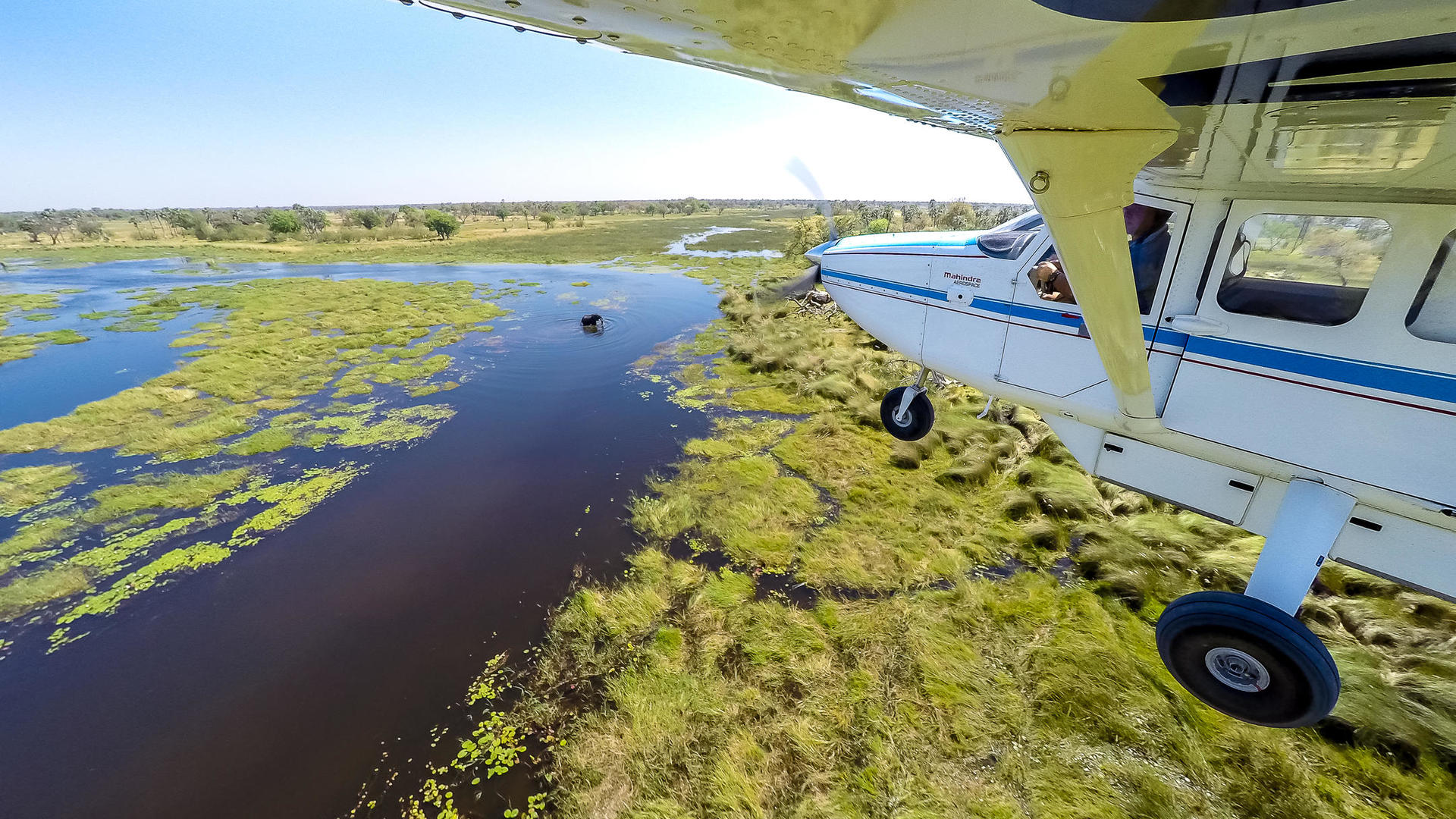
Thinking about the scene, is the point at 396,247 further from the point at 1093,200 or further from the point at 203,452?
the point at 1093,200

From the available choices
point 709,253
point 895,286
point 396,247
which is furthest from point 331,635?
point 396,247

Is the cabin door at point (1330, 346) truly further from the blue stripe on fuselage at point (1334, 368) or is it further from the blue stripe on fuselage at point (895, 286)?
the blue stripe on fuselage at point (895, 286)

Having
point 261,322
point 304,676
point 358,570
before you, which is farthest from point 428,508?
point 261,322

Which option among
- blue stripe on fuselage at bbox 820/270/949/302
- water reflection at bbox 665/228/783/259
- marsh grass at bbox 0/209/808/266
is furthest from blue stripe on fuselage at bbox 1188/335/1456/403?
marsh grass at bbox 0/209/808/266

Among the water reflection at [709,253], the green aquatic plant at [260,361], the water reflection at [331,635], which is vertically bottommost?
the water reflection at [331,635]

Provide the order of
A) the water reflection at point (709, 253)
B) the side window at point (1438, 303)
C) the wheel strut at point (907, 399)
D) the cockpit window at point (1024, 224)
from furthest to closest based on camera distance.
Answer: the water reflection at point (709, 253) → the wheel strut at point (907, 399) → the cockpit window at point (1024, 224) → the side window at point (1438, 303)

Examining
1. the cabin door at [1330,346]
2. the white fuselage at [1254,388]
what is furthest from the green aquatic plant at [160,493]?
the cabin door at [1330,346]

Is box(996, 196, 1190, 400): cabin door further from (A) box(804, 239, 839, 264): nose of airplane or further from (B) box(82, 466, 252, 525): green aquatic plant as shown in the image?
(B) box(82, 466, 252, 525): green aquatic plant
